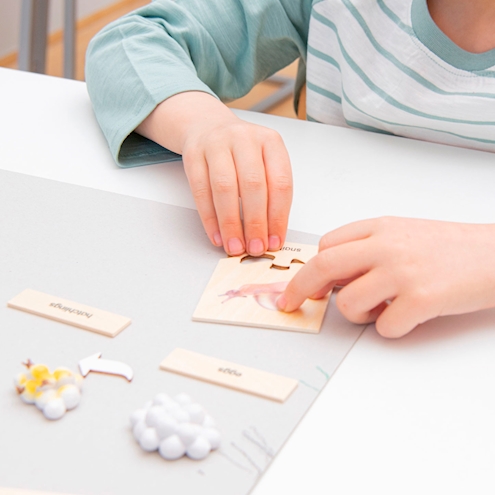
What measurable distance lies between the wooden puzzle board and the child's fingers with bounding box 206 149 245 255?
0.07 ft

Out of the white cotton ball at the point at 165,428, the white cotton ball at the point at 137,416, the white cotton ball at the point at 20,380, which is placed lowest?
the white cotton ball at the point at 20,380

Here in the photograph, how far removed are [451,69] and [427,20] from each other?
0.06m

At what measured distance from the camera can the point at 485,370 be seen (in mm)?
418

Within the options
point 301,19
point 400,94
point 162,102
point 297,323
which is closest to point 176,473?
point 297,323

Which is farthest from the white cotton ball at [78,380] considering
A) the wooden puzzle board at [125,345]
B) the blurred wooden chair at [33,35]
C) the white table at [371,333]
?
the blurred wooden chair at [33,35]

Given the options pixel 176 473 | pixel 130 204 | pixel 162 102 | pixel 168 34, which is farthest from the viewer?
pixel 168 34

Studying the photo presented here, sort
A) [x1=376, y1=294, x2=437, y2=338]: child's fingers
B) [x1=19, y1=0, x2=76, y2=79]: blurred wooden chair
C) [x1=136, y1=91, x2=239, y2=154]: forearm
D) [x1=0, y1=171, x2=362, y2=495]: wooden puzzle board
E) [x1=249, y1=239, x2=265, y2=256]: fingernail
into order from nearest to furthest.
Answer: [x1=0, y1=171, x2=362, y2=495]: wooden puzzle board, [x1=376, y1=294, x2=437, y2=338]: child's fingers, [x1=249, y1=239, x2=265, y2=256]: fingernail, [x1=136, y1=91, x2=239, y2=154]: forearm, [x1=19, y1=0, x2=76, y2=79]: blurred wooden chair

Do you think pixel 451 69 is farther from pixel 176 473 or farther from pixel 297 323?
pixel 176 473

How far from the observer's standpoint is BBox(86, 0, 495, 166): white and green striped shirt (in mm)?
739

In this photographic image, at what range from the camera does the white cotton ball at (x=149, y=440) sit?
1.09 feet

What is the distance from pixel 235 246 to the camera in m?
0.54

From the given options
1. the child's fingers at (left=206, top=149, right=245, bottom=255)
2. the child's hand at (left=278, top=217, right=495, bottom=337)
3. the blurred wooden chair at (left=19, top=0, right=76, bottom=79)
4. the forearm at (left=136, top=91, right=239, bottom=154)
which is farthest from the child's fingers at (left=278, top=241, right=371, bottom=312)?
the blurred wooden chair at (left=19, top=0, right=76, bottom=79)

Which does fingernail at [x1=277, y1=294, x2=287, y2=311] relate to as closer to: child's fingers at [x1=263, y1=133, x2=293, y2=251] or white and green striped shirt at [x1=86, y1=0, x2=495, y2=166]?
child's fingers at [x1=263, y1=133, x2=293, y2=251]

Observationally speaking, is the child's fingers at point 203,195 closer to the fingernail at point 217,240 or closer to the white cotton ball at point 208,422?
the fingernail at point 217,240
